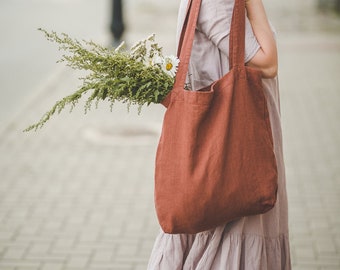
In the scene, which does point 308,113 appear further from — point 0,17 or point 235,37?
point 0,17

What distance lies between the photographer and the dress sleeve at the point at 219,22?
277 cm

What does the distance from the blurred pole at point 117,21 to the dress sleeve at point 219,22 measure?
9291mm

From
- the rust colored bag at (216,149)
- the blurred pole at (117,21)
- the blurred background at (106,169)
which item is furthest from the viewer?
the blurred pole at (117,21)

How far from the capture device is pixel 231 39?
2.74 meters

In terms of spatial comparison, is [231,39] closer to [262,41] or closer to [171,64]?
[262,41]


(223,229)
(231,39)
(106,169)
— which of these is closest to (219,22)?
(231,39)

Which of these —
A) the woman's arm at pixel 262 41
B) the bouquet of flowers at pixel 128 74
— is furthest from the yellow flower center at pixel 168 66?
the woman's arm at pixel 262 41

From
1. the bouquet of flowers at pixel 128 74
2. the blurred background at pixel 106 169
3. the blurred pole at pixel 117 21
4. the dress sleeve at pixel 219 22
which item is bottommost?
the blurred background at pixel 106 169

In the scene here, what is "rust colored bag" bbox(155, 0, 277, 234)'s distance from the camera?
271 cm

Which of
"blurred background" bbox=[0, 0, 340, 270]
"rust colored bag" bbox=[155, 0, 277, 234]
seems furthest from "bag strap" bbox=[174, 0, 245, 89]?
"blurred background" bbox=[0, 0, 340, 270]

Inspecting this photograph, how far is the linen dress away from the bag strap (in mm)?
32

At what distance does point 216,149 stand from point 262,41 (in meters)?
0.51

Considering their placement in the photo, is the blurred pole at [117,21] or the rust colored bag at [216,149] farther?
the blurred pole at [117,21]

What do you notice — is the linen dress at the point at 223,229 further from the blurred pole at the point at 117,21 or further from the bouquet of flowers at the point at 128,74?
the blurred pole at the point at 117,21
